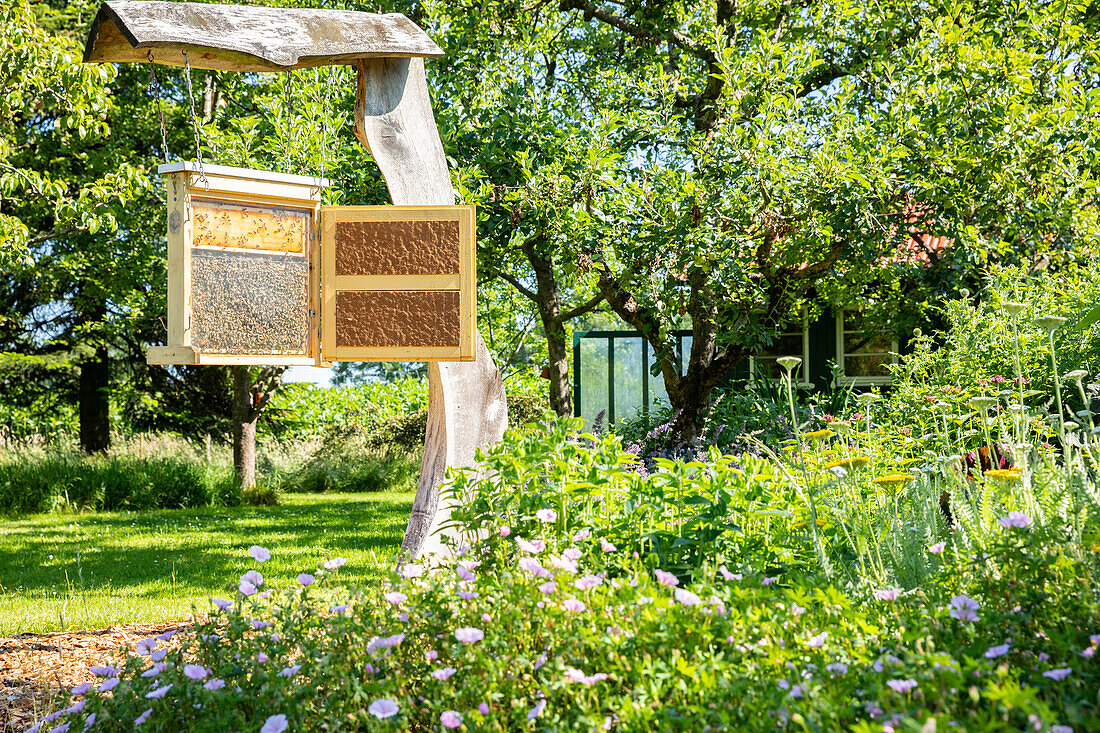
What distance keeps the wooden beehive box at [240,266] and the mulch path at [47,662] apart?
126 cm

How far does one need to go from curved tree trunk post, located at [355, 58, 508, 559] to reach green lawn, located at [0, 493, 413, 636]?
59 cm

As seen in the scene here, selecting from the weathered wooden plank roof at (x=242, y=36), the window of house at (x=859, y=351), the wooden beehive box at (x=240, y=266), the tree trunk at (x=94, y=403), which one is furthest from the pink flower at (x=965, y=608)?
the tree trunk at (x=94, y=403)

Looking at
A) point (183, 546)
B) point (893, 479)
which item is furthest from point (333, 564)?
point (183, 546)

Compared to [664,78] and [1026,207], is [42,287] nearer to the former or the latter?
[664,78]

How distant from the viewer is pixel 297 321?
3.74 metres

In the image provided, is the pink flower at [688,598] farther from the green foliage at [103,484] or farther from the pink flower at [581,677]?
the green foliage at [103,484]

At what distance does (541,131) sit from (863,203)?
8.93ft

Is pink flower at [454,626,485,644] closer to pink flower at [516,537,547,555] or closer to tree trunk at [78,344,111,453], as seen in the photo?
pink flower at [516,537,547,555]

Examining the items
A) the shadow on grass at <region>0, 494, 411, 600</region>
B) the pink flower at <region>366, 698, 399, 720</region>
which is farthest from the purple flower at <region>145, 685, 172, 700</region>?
the shadow on grass at <region>0, 494, 411, 600</region>

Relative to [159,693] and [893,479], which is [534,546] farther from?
[893,479]

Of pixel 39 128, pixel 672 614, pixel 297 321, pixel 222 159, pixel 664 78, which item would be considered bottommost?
pixel 672 614

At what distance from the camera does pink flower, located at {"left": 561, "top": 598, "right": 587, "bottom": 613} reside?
199 centimetres

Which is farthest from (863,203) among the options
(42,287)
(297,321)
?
(42,287)

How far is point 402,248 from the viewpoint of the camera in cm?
378
